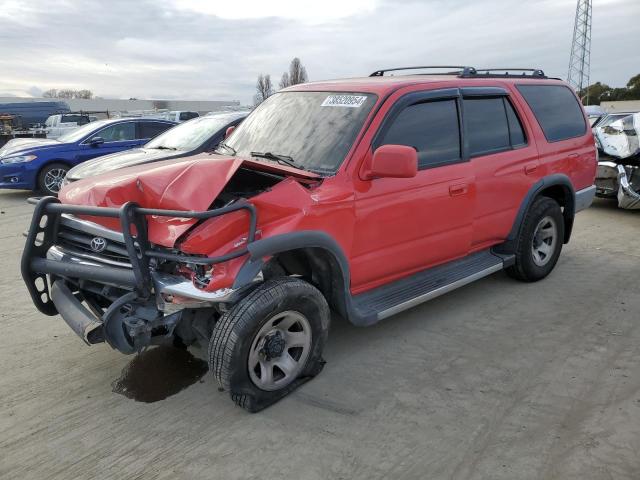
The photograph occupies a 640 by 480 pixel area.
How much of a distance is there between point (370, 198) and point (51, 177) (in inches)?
356

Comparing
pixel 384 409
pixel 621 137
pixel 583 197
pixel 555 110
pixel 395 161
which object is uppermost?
pixel 555 110

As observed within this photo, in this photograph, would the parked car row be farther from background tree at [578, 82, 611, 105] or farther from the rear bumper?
background tree at [578, 82, 611, 105]

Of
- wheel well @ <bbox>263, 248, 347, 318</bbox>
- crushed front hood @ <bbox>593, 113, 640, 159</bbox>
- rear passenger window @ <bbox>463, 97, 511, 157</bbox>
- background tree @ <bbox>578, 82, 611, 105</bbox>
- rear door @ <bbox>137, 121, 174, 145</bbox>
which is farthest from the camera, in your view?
background tree @ <bbox>578, 82, 611, 105</bbox>

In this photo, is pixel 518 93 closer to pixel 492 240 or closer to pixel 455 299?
pixel 492 240

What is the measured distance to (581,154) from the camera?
5.48 m

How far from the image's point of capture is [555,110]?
209 inches

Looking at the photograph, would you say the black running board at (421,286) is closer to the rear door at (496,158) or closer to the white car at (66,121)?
the rear door at (496,158)

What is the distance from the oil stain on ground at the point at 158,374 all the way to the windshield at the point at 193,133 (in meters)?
3.98

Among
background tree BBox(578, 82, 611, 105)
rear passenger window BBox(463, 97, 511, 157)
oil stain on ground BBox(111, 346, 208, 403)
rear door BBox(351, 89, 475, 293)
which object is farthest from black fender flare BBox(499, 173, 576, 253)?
background tree BBox(578, 82, 611, 105)

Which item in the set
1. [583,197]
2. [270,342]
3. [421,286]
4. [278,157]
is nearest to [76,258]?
[270,342]

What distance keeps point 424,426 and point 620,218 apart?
690cm

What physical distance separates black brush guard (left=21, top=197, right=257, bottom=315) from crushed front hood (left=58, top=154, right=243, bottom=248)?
0.32 feet

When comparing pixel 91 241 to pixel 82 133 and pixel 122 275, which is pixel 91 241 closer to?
pixel 122 275

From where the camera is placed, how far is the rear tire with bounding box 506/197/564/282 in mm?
5020
